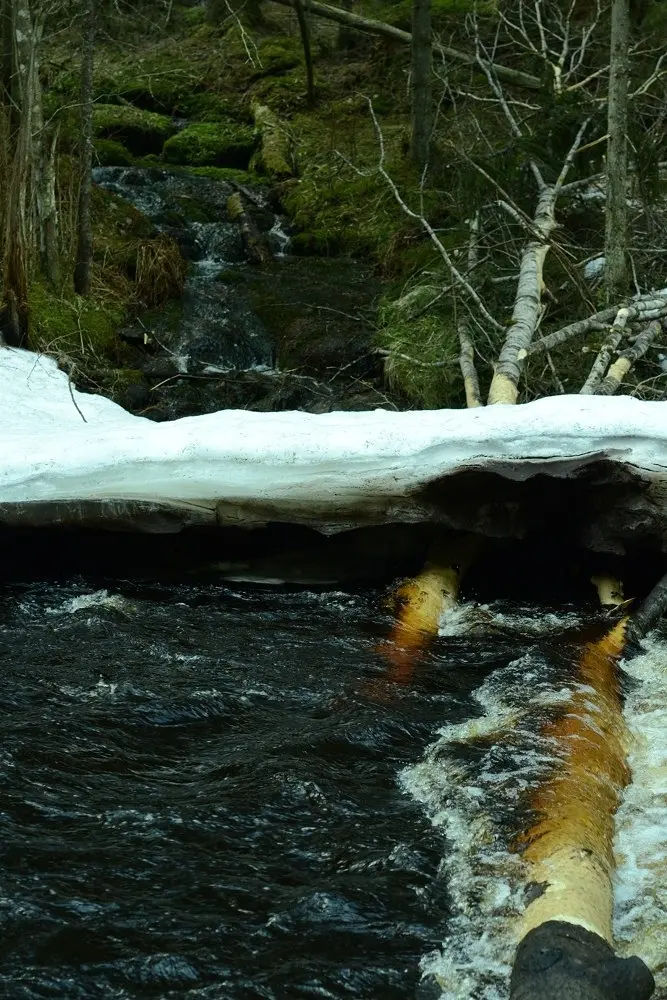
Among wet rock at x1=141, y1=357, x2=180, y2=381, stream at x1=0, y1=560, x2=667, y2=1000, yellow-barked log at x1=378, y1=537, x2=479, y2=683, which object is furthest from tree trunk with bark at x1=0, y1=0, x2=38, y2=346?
yellow-barked log at x1=378, y1=537, x2=479, y2=683

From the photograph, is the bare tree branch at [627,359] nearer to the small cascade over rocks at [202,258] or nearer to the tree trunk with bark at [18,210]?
the small cascade over rocks at [202,258]

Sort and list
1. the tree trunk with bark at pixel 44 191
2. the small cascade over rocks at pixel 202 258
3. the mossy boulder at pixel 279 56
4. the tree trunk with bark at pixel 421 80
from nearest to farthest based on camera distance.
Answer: the tree trunk with bark at pixel 44 191
the small cascade over rocks at pixel 202 258
the tree trunk with bark at pixel 421 80
the mossy boulder at pixel 279 56

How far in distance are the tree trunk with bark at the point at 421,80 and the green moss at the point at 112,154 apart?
4695 millimetres

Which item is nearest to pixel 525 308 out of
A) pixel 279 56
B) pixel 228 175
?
pixel 228 175

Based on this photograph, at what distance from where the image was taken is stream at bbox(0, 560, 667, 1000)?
96.0 inches

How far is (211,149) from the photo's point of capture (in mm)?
16094

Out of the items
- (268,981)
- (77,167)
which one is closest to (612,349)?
(268,981)

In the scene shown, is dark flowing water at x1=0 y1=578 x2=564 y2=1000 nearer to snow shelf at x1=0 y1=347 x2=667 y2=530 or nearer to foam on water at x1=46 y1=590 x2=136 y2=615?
foam on water at x1=46 y1=590 x2=136 y2=615

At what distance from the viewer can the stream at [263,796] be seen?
2.44m

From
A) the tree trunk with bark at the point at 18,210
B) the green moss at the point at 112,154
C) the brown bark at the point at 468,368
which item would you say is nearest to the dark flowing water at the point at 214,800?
the brown bark at the point at 468,368

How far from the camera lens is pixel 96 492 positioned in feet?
15.2

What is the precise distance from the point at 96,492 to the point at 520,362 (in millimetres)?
3076

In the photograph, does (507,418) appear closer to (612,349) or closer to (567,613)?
(567,613)

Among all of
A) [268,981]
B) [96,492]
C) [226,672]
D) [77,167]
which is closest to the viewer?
[268,981]
